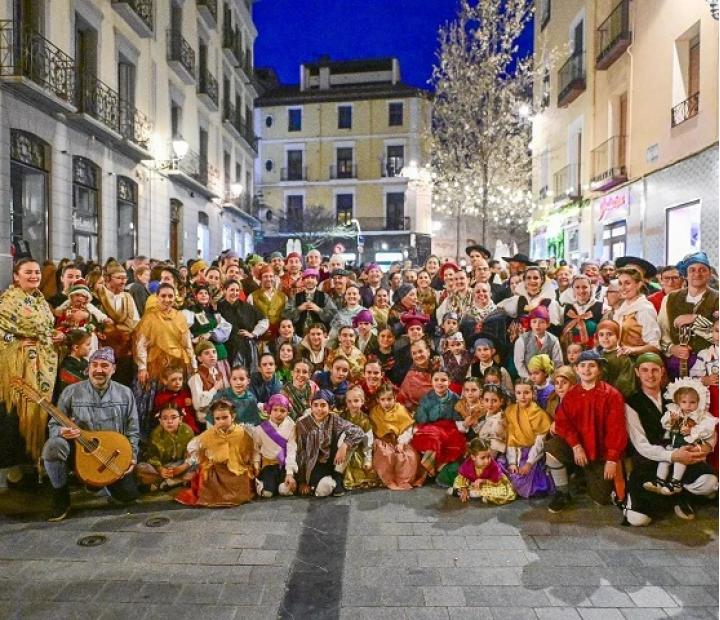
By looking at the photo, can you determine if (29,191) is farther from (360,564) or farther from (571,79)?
(571,79)

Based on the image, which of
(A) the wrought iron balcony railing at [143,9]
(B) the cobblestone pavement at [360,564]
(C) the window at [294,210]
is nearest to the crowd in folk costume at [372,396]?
(B) the cobblestone pavement at [360,564]

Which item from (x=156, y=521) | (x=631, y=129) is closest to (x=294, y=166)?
A: (x=631, y=129)

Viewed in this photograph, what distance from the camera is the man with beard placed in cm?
537

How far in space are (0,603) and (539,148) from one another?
78.2ft

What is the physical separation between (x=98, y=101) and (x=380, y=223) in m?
27.8

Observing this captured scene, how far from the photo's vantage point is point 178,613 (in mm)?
3738

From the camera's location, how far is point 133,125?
16344mm

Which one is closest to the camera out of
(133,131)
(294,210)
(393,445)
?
(393,445)

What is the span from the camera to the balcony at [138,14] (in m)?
15.6

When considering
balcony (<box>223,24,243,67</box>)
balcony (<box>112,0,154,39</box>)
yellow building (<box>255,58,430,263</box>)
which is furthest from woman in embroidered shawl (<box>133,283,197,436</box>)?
yellow building (<box>255,58,430,263</box>)

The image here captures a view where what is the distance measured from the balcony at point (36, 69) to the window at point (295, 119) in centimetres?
2992

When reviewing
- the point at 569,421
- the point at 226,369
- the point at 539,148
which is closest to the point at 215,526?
the point at 226,369

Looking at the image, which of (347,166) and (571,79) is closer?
(571,79)

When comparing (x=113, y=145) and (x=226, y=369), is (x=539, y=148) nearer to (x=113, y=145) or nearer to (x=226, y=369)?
(x=113, y=145)
